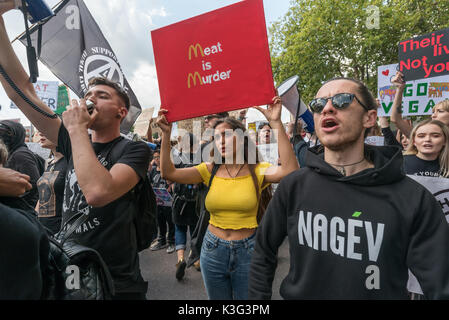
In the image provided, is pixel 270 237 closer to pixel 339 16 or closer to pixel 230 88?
pixel 230 88

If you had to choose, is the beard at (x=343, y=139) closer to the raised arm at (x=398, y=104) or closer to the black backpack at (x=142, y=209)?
the black backpack at (x=142, y=209)

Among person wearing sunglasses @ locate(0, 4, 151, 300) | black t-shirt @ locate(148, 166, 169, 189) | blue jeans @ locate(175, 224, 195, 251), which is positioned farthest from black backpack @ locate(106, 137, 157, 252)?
black t-shirt @ locate(148, 166, 169, 189)

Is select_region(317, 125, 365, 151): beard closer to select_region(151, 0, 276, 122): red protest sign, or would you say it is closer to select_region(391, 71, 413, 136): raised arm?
select_region(151, 0, 276, 122): red protest sign

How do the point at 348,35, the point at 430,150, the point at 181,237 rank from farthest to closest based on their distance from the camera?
1. the point at 348,35
2. the point at 181,237
3. the point at 430,150

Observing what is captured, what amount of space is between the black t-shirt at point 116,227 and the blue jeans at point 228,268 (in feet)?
1.84

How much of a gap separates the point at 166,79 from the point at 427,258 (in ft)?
6.53

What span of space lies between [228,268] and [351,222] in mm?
1176

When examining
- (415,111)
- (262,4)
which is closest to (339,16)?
(415,111)

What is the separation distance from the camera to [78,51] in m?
2.86

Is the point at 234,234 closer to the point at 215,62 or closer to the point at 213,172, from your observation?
the point at 213,172

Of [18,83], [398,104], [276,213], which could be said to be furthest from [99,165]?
[398,104]

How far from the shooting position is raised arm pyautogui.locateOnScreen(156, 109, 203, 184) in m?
2.16

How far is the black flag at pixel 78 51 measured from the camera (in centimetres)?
274

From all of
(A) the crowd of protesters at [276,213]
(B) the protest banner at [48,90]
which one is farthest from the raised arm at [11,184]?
(B) the protest banner at [48,90]
